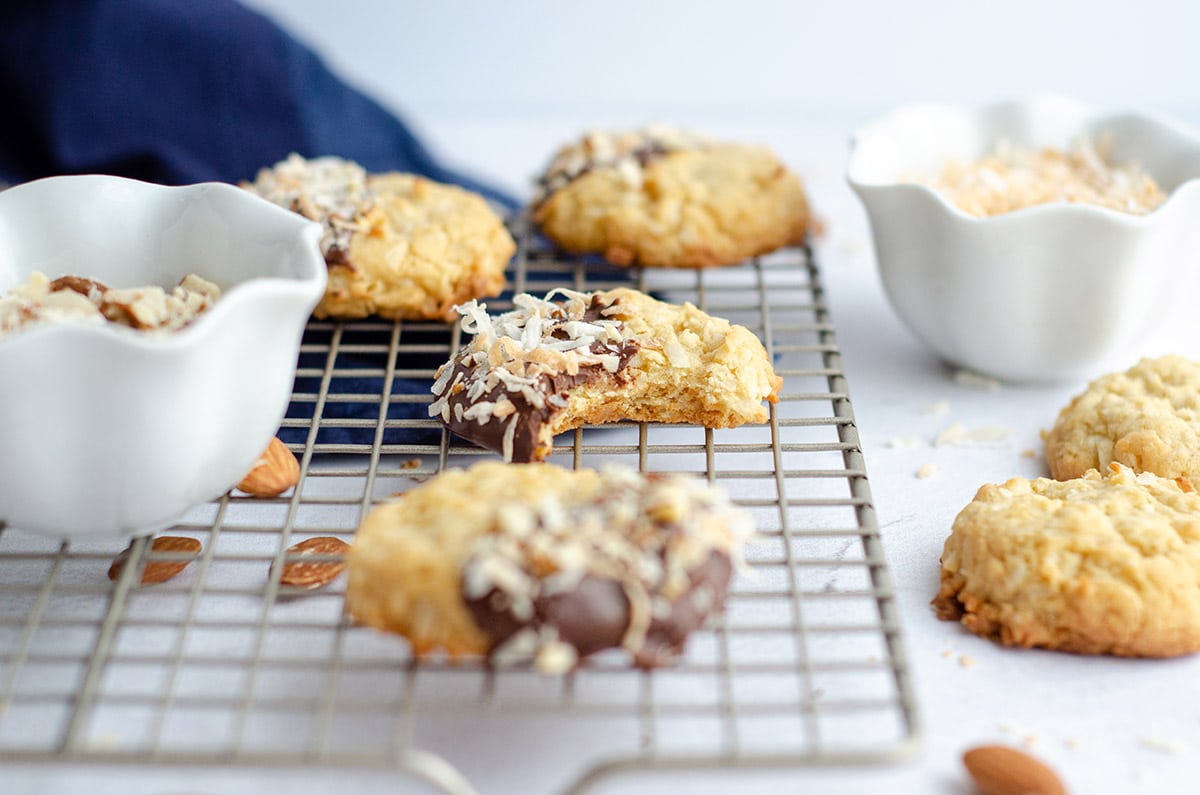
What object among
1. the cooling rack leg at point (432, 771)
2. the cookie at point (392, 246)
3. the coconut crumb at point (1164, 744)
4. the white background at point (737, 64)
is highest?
the cooling rack leg at point (432, 771)

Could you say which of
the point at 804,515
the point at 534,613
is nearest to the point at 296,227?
the point at 534,613

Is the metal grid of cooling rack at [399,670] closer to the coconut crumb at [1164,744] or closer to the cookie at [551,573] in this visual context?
the cookie at [551,573]

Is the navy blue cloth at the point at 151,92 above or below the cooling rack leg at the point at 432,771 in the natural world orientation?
below

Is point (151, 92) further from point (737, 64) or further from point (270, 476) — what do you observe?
point (737, 64)

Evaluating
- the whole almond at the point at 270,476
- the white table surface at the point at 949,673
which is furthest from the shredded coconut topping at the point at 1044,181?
the whole almond at the point at 270,476

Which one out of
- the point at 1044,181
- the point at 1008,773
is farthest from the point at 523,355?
the point at 1044,181

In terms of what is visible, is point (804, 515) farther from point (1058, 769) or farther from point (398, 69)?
point (398, 69)

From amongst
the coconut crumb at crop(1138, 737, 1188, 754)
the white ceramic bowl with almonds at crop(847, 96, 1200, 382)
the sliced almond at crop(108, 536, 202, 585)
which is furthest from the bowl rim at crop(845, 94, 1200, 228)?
the sliced almond at crop(108, 536, 202, 585)

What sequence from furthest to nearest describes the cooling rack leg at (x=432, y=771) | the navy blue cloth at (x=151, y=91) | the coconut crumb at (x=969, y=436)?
1. the navy blue cloth at (x=151, y=91)
2. the coconut crumb at (x=969, y=436)
3. the cooling rack leg at (x=432, y=771)
